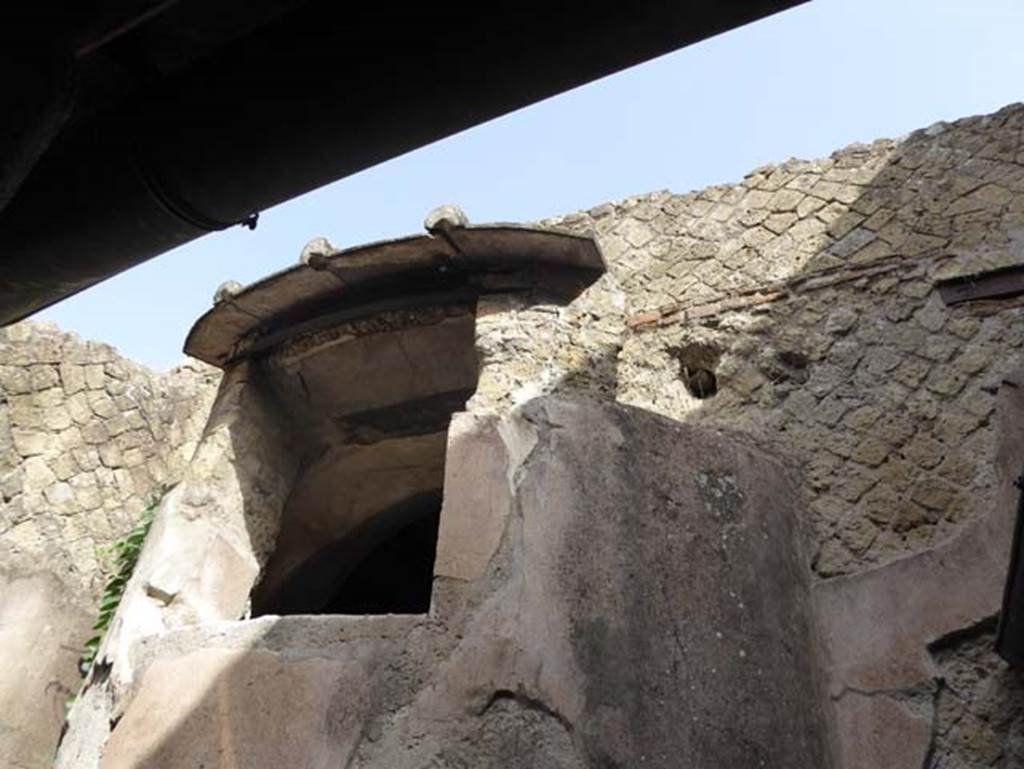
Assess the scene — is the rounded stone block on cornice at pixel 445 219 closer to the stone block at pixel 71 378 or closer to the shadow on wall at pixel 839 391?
the shadow on wall at pixel 839 391

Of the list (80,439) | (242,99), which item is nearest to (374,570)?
(80,439)

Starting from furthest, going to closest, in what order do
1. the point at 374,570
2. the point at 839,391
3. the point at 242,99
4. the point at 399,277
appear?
the point at 374,570 < the point at 399,277 < the point at 839,391 < the point at 242,99

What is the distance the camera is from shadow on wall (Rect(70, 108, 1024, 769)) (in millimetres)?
2604

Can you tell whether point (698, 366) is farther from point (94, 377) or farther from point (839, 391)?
point (94, 377)

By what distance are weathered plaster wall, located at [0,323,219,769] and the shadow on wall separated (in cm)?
143

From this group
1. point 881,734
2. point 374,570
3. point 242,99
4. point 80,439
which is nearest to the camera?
point 242,99

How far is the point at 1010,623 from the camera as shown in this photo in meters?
2.40

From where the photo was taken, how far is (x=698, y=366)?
361 centimetres

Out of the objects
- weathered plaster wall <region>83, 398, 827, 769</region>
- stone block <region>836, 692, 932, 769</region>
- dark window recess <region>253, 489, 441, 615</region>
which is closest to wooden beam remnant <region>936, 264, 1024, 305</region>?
weathered plaster wall <region>83, 398, 827, 769</region>

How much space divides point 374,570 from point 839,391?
10.1 ft

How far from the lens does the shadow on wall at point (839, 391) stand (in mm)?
2604

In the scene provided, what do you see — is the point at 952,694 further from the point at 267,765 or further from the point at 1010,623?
the point at 267,765

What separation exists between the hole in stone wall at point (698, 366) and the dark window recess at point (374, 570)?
1598mm

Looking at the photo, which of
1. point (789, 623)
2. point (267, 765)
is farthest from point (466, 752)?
point (789, 623)
